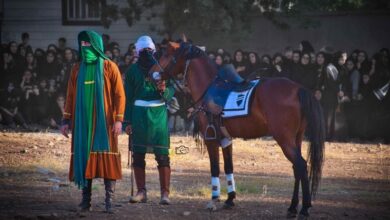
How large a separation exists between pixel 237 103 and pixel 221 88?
46 centimetres

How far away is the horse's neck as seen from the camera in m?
11.2

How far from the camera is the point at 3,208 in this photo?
411 inches

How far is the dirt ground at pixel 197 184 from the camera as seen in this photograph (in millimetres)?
10531

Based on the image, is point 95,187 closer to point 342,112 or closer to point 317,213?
point 317,213

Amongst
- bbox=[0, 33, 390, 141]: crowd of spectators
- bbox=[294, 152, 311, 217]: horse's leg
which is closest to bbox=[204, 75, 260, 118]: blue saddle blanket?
bbox=[294, 152, 311, 217]: horse's leg

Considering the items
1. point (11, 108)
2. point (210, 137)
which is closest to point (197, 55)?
point (210, 137)

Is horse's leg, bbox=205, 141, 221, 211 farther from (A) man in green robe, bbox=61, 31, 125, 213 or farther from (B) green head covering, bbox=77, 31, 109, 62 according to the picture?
(B) green head covering, bbox=77, 31, 109, 62

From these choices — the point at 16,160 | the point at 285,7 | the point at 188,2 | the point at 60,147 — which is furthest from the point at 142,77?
the point at 285,7

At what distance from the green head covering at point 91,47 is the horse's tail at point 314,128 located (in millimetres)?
2422

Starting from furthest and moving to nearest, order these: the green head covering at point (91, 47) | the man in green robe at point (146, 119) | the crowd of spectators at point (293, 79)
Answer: the crowd of spectators at point (293, 79) → the man in green robe at point (146, 119) → the green head covering at point (91, 47)

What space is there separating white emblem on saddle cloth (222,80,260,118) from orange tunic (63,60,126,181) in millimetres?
1390

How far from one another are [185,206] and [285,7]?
47.1 feet

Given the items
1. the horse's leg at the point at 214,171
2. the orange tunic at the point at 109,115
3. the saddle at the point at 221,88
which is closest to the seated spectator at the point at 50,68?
the saddle at the point at 221,88

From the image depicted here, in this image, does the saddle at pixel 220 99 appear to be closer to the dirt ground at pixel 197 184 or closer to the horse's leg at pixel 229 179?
the horse's leg at pixel 229 179
